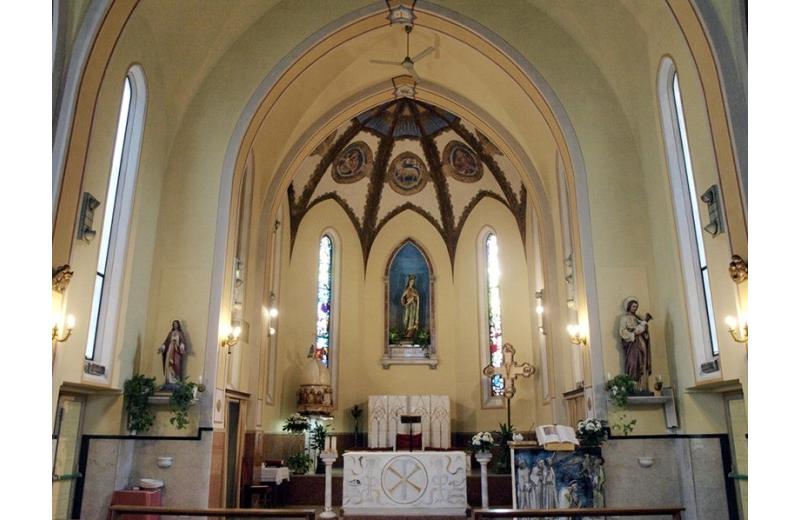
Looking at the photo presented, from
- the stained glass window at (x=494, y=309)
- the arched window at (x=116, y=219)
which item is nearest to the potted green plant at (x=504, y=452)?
the stained glass window at (x=494, y=309)

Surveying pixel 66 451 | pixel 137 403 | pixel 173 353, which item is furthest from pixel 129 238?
pixel 66 451

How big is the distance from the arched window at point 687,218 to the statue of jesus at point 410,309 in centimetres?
929

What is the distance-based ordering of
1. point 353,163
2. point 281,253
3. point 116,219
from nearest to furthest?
point 116,219, point 281,253, point 353,163

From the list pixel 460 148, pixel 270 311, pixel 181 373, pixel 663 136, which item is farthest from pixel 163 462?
pixel 460 148

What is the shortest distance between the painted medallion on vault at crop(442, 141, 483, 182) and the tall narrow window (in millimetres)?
7790

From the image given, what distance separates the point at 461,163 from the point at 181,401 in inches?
396

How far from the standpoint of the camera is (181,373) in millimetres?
8805

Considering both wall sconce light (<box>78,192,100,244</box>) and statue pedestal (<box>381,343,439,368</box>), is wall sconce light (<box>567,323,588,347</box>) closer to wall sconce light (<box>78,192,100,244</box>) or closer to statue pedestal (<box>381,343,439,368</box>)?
wall sconce light (<box>78,192,100,244</box>)

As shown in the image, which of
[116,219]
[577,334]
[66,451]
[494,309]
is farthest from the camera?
[494,309]

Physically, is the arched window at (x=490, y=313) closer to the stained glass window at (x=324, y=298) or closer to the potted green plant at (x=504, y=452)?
the potted green plant at (x=504, y=452)

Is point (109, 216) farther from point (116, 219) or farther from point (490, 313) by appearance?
point (490, 313)

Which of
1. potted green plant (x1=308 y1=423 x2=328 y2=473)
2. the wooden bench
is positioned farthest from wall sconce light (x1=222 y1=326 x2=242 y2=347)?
the wooden bench

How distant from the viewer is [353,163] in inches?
639

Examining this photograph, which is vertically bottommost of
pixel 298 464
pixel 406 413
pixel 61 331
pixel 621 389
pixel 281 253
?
pixel 298 464
